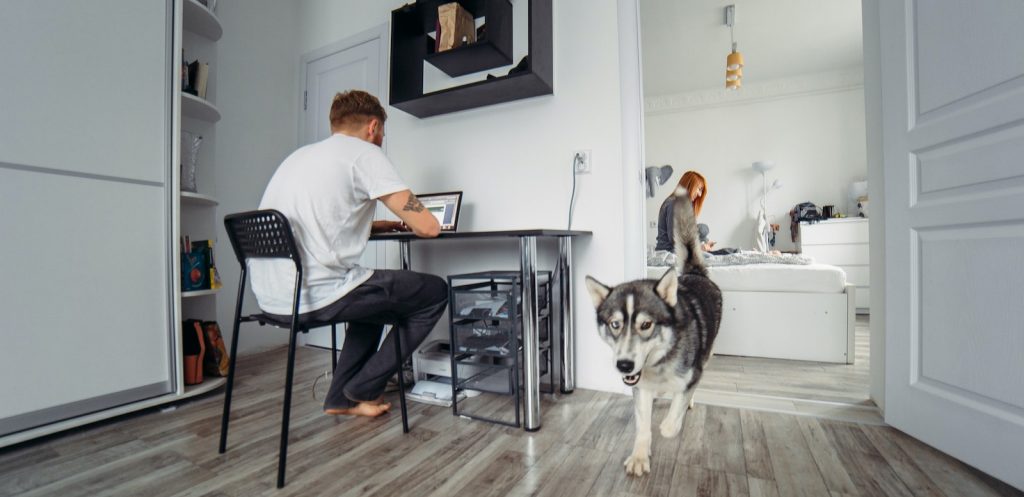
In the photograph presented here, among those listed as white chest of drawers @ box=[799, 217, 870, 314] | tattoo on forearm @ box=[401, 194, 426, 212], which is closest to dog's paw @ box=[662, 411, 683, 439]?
tattoo on forearm @ box=[401, 194, 426, 212]

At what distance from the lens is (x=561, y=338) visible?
2020 millimetres

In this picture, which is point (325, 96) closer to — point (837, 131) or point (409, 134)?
point (409, 134)

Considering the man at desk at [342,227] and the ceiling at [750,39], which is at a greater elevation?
the ceiling at [750,39]

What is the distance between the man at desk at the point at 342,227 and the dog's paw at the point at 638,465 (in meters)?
0.92

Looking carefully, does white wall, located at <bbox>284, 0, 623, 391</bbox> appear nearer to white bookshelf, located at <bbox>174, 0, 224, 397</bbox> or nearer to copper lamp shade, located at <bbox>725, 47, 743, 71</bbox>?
white bookshelf, located at <bbox>174, 0, 224, 397</bbox>

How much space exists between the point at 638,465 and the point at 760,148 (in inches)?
224

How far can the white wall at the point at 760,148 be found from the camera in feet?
16.9

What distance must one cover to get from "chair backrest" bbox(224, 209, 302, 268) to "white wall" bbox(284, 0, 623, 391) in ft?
3.93

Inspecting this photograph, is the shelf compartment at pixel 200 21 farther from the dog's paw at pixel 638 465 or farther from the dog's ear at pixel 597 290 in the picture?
the dog's paw at pixel 638 465

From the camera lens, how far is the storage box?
2158mm

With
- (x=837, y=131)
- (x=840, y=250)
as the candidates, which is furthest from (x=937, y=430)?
(x=837, y=131)

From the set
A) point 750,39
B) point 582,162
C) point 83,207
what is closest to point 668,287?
point 582,162

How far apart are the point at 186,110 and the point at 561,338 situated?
8.06 feet

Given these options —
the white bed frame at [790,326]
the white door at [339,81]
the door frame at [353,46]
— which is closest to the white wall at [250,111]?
the door frame at [353,46]
